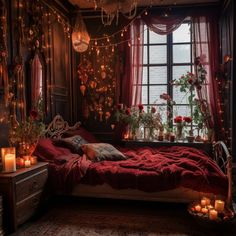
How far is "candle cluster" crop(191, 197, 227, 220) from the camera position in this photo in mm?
2428

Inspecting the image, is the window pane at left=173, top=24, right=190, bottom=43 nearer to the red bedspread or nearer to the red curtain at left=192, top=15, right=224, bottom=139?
the red curtain at left=192, top=15, right=224, bottom=139

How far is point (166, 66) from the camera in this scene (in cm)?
488

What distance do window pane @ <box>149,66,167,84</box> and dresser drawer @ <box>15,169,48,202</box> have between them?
2.87m

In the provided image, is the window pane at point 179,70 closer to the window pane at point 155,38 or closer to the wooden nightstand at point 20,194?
the window pane at point 155,38

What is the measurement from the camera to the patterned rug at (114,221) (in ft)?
8.07

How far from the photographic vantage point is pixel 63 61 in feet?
15.0

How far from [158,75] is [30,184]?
3.22 m

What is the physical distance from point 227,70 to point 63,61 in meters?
2.79

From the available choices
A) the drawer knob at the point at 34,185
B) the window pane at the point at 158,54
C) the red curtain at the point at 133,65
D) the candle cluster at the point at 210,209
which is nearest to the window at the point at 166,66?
the window pane at the point at 158,54

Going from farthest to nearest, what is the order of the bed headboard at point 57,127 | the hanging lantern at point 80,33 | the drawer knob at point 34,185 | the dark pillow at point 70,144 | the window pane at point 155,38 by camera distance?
the window pane at point 155,38 < the bed headboard at point 57,127 < the dark pillow at point 70,144 < the hanging lantern at point 80,33 < the drawer knob at point 34,185

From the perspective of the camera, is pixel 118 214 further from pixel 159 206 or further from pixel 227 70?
pixel 227 70

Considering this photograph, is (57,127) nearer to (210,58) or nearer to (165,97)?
(165,97)

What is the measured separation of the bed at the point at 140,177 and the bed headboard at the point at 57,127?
0.51m

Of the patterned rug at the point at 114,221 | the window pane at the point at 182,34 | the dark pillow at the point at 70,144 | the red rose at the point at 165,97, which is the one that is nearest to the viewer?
the patterned rug at the point at 114,221
